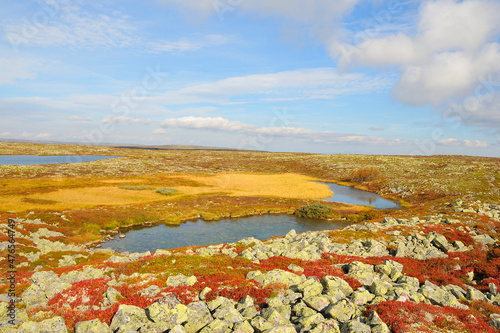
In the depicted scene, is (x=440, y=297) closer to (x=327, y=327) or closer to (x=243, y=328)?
(x=327, y=327)

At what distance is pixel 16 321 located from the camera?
34.4ft

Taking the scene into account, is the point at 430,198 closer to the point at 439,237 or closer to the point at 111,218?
the point at 439,237

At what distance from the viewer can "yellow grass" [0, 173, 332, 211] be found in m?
51.3

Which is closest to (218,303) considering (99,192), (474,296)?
(474,296)

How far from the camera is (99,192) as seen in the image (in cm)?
6412

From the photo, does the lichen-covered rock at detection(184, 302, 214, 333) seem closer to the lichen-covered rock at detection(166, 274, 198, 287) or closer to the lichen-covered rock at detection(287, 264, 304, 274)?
the lichen-covered rock at detection(166, 274, 198, 287)

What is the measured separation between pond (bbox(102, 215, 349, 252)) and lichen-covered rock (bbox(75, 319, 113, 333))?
2548 centimetres

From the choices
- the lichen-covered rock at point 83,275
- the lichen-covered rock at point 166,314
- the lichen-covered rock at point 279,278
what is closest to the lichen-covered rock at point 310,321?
the lichen-covered rock at point 279,278

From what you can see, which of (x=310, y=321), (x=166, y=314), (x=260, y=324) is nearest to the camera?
(x=260, y=324)

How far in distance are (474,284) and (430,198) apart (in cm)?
5568

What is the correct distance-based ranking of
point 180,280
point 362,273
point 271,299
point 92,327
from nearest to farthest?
point 92,327 → point 271,299 → point 180,280 → point 362,273

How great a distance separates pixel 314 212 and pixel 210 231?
22.0 m

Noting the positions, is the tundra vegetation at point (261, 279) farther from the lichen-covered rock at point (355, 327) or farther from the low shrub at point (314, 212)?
the low shrub at point (314, 212)

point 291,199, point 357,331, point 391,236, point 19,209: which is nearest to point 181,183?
point 291,199
